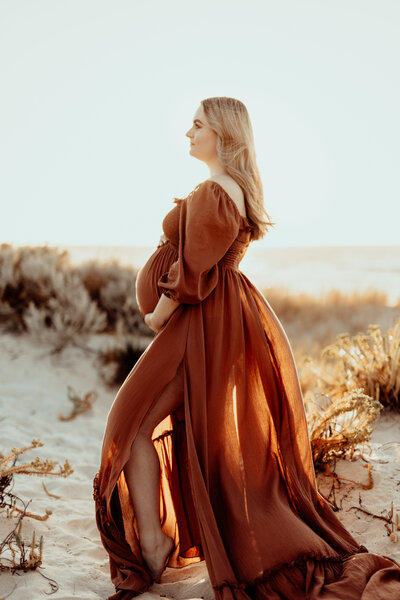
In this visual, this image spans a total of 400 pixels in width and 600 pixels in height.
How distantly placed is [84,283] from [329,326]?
4.48 metres

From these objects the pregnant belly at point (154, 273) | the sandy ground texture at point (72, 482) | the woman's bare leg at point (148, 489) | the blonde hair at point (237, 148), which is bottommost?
the sandy ground texture at point (72, 482)

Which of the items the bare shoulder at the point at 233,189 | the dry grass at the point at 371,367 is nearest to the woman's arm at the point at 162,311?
the bare shoulder at the point at 233,189

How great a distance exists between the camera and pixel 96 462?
5.14 m

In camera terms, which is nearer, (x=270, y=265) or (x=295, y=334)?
(x=295, y=334)

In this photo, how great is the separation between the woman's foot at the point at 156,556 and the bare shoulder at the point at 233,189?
5.58ft

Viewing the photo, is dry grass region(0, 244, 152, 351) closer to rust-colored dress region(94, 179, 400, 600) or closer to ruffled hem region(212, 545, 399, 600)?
rust-colored dress region(94, 179, 400, 600)

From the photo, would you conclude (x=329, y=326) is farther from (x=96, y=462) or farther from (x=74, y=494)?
(x=74, y=494)

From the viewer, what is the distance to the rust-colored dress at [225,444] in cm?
259

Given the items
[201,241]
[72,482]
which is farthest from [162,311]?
[72,482]

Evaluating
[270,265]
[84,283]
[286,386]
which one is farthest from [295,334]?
[270,265]

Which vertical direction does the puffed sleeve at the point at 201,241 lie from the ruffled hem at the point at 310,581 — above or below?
above

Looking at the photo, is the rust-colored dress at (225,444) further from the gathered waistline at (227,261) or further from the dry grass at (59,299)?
the dry grass at (59,299)

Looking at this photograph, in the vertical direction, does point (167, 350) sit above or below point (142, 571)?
above

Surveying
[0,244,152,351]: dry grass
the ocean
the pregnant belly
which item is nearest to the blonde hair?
the pregnant belly
